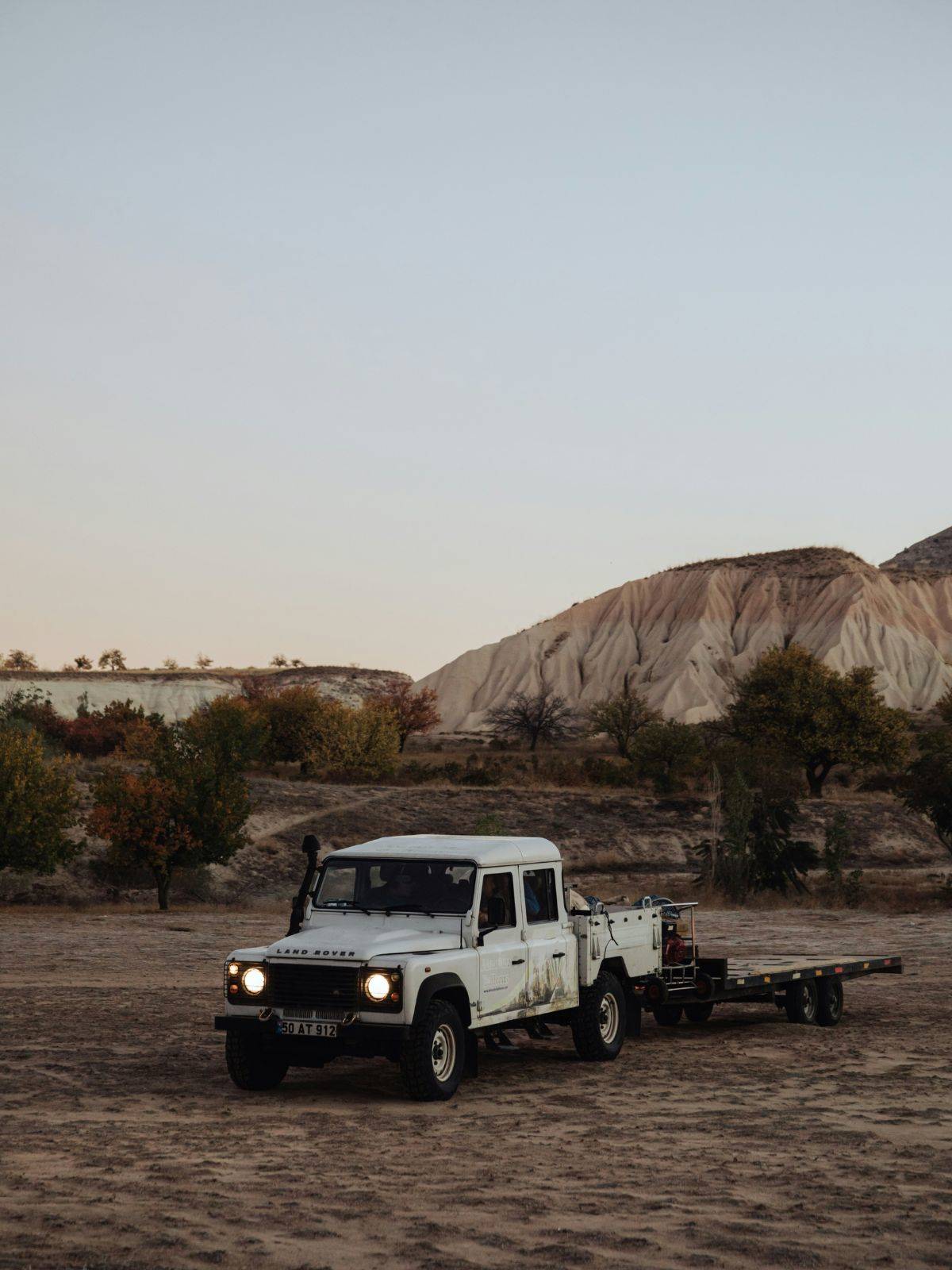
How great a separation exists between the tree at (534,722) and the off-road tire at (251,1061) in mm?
90625

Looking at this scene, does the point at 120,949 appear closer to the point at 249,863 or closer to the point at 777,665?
the point at 249,863

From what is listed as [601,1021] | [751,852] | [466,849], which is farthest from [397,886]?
[751,852]

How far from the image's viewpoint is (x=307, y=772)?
76062 mm

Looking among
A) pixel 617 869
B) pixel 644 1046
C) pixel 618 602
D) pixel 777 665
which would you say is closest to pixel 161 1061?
pixel 644 1046

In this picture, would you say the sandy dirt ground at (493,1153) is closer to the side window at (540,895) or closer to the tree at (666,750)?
the side window at (540,895)

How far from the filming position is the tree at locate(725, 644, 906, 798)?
74562mm

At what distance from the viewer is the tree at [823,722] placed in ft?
245

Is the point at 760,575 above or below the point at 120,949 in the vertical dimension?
above

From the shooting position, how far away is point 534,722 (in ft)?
359

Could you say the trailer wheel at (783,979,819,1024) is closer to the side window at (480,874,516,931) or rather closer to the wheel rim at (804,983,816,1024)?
the wheel rim at (804,983,816,1024)

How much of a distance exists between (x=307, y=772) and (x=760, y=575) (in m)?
80.2

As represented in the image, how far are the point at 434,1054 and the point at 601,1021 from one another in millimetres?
2706

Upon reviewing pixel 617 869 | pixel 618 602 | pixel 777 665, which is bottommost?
pixel 617 869

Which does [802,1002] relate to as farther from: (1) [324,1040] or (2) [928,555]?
(2) [928,555]
